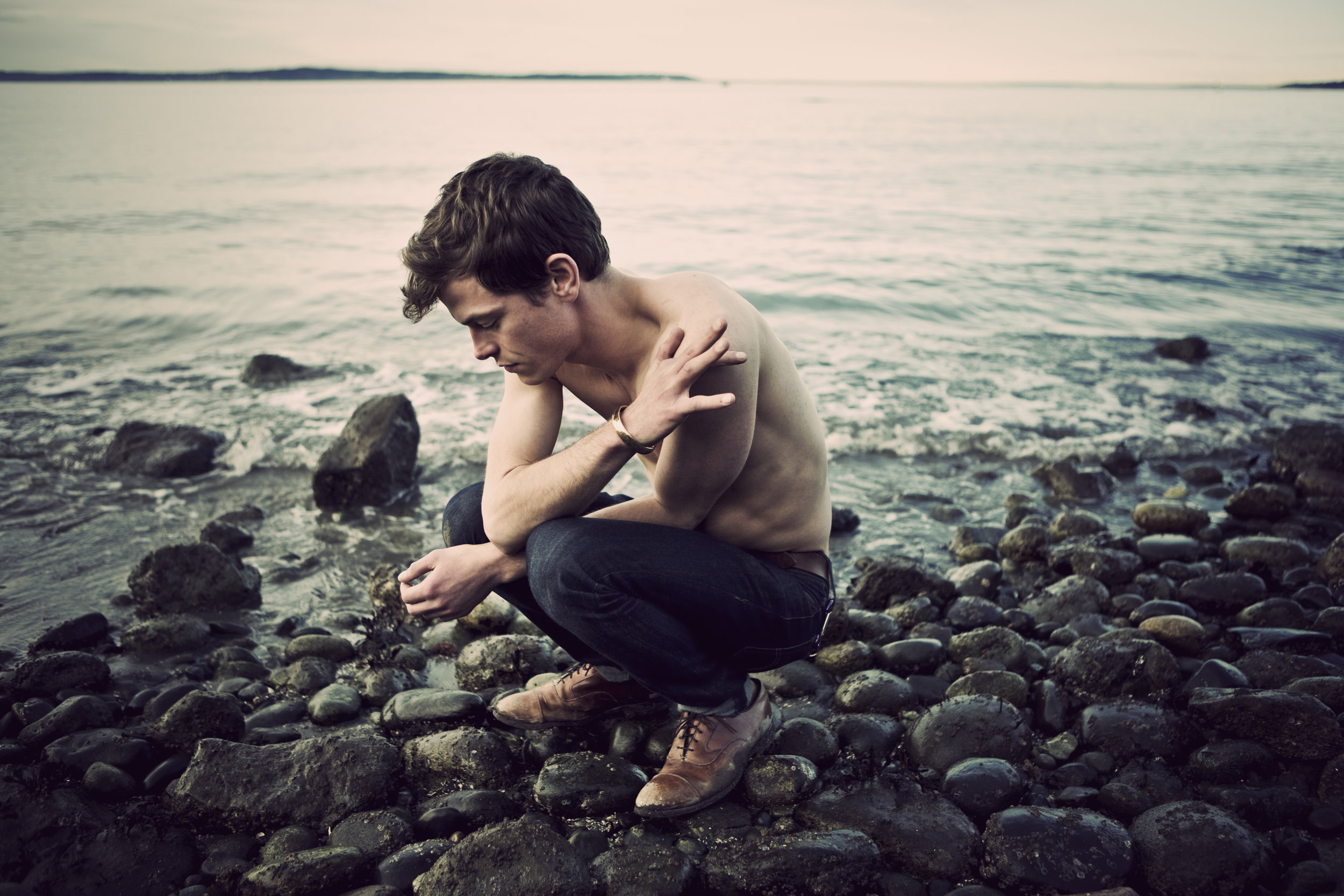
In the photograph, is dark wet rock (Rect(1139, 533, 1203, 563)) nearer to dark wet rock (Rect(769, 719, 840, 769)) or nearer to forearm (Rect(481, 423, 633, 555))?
dark wet rock (Rect(769, 719, 840, 769))

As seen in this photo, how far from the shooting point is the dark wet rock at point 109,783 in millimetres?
2729

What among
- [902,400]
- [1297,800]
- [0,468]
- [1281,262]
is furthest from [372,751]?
[1281,262]

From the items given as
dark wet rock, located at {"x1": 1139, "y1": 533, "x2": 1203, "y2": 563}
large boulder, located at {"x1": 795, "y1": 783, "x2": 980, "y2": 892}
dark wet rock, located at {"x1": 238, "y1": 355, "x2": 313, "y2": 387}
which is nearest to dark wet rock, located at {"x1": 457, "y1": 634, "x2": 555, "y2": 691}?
large boulder, located at {"x1": 795, "y1": 783, "x2": 980, "y2": 892}

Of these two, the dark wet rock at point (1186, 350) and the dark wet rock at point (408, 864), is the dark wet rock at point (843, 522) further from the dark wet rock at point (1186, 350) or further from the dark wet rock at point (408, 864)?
the dark wet rock at point (1186, 350)

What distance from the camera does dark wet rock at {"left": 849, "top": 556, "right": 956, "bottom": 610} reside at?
433cm

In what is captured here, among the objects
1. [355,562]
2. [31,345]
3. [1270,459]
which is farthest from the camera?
[31,345]

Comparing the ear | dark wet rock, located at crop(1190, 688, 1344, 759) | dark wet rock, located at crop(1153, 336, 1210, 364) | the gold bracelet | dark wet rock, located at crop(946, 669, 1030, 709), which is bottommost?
dark wet rock, located at crop(946, 669, 1030, 709)

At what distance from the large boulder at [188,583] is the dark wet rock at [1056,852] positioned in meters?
3.72

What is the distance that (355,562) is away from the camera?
4973 mm

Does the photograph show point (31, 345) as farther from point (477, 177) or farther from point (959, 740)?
point (959, 740)

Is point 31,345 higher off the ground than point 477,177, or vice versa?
point 477,177

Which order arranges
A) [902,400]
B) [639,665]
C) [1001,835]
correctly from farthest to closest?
[902,400] → [639,665] → [1001,835]

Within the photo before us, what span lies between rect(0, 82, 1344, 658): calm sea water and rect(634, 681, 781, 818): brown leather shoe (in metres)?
2.47

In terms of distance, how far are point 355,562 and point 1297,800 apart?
4536mm
